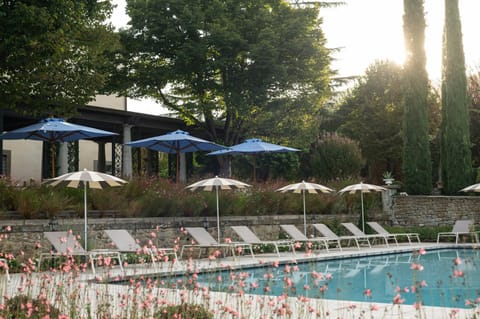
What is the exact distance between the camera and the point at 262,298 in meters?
6.88

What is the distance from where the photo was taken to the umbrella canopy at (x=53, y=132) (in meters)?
16.2

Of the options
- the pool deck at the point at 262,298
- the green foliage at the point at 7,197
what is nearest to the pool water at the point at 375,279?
the pool deck at the point at 262,298

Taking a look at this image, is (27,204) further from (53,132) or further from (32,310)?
(32,310)

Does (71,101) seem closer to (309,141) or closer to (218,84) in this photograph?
(218,84)

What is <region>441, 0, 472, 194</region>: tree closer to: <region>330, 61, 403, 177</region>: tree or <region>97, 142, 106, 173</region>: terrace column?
<region>330, 61, 403, 177</region>: tree

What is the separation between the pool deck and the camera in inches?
193

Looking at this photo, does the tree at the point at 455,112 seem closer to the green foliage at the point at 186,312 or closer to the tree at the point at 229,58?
the tree at the point at 229,58

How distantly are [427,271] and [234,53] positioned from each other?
14509 mm

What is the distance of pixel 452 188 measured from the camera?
2344 cm

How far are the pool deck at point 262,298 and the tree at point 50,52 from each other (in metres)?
5.32

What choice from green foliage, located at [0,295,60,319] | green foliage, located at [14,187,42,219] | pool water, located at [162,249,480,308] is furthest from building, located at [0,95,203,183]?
green foliage, located at [0,295,60,319]

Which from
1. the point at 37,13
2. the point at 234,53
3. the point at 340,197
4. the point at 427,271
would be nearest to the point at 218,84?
the point at 234,53

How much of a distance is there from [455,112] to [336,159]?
5894 millimetres

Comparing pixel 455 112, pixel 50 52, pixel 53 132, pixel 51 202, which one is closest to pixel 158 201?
pixel 51 202
